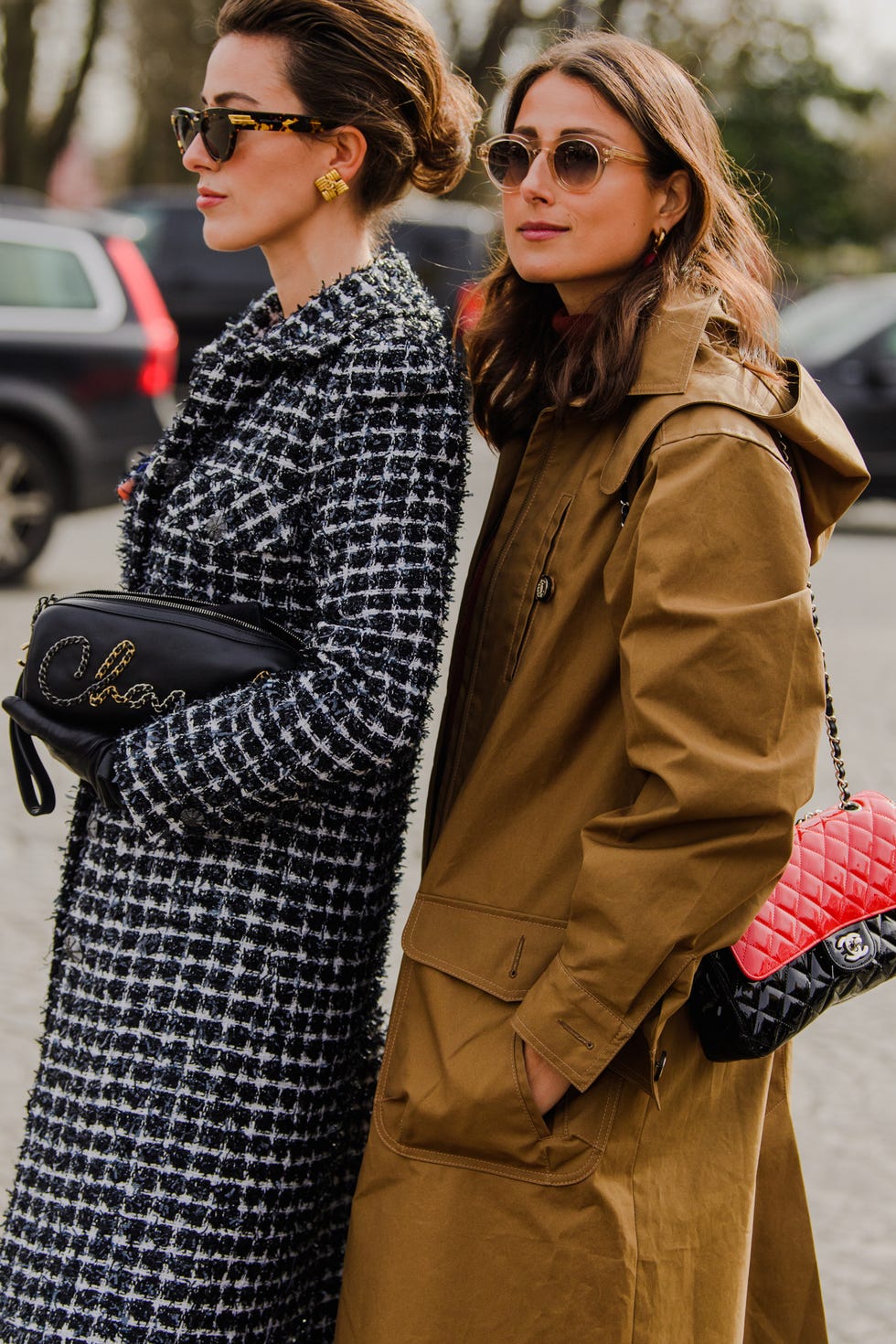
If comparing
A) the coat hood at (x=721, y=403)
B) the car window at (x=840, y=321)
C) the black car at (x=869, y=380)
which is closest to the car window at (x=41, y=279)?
the car window at (x=840, y=321)

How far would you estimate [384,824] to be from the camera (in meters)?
1.99

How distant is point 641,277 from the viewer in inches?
70.7

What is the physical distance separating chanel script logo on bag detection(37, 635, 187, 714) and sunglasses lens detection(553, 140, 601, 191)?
30.1 inches

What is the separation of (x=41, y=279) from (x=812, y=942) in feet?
25.0

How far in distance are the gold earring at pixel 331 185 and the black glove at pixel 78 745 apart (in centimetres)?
76

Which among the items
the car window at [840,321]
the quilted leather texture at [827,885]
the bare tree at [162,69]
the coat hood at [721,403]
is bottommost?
the quilted leather texture at [827,885]

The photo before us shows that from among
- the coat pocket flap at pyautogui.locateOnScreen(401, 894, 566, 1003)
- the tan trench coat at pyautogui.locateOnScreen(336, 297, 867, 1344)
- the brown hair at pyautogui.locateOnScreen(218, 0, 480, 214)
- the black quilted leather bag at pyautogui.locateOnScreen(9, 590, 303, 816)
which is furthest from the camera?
the brown hair at pyautogui.locateOnScreen(218, 0, 480, 214)

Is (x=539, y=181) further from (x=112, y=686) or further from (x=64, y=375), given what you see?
(x=64, y=375)

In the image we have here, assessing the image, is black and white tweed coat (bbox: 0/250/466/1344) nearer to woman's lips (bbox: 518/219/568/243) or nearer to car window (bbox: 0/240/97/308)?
woman's lips (bbox: 518/219/568/243)

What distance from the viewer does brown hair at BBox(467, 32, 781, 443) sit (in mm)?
1740

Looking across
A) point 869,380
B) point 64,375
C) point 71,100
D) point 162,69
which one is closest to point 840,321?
point 869,380

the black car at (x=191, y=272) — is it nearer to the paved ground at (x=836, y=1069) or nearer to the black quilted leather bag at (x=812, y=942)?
the paved ground at (x=836, y=1069)

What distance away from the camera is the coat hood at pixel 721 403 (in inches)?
65.2

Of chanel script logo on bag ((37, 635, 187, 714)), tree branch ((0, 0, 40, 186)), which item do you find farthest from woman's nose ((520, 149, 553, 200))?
tree branch ((0, 0, 40, 186))
